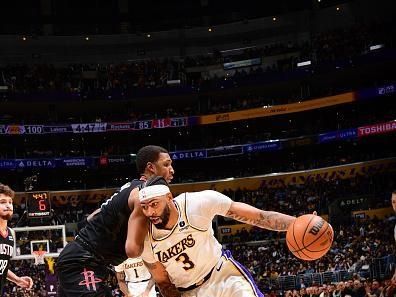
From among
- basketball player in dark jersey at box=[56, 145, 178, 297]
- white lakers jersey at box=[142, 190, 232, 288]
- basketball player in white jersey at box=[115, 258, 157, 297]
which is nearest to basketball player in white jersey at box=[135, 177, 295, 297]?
white lakers jersey at box=[142, 190, 232, 288]

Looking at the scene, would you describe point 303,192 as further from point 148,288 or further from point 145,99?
point 148,288

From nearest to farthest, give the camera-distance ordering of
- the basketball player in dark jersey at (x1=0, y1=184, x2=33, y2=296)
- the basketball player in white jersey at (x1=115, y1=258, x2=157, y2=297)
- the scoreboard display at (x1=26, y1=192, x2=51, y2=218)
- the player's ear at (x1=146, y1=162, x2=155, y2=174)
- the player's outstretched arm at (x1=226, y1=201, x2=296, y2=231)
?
the player's outstretched arm at (x1=226, y1=201, x2=296, y2=231), the player's ear at (x1=146, y1=162, x2=155, y2=174), the basketball player in dark jersey at (x1=0, y1=184, x2=33, y2=296), the basketball player in white jersey at (x1=115, y1=258, x2=157, y2=297), the scoreboard display at (x1=26, y1=192, x2=51, y2=218)

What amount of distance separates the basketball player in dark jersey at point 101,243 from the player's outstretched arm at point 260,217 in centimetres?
70

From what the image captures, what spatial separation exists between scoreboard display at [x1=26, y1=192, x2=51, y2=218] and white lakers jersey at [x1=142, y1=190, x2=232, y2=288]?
1298 centimetres

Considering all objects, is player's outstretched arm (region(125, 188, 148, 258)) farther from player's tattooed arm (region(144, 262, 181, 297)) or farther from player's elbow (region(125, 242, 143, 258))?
player's tattooed arm (region(144, 262, 181, 297))

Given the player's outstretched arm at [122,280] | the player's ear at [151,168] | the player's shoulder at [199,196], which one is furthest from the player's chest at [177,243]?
the player's outstretched arm at [122,280]

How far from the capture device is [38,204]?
17.4 meters

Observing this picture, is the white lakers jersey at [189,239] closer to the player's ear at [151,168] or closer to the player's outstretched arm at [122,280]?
the player's ear at [151,168]

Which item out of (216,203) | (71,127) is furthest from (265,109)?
(216,203)

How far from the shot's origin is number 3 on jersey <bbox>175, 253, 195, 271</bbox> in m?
4.96

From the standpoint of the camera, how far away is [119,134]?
3972 centimetres

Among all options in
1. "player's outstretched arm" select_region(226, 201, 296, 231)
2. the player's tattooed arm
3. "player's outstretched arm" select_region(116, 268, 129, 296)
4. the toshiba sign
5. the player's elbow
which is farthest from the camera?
the toshiba sign

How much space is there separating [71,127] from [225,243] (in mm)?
12866

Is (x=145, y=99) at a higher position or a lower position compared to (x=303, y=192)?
higher
